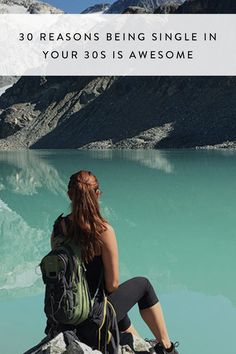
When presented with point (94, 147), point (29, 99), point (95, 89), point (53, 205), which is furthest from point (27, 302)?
point (29, 99)

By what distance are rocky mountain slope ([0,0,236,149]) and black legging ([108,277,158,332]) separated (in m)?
57.6

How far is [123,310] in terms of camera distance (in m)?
4.25

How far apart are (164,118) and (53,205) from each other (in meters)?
63.0

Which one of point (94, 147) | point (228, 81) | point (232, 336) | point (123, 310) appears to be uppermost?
point (228, 81)

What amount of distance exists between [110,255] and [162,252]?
20.8 ft

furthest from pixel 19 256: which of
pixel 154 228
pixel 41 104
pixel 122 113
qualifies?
pixel 41 104

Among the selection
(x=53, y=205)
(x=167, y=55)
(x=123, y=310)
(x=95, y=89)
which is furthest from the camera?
(x=95, y=89)

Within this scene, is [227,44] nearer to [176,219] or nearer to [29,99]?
[29,99]

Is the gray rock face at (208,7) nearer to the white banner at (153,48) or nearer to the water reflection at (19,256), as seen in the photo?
the white banner at (153,48)

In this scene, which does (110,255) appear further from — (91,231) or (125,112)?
(125,112)

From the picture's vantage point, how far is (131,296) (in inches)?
167

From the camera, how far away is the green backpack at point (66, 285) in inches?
145

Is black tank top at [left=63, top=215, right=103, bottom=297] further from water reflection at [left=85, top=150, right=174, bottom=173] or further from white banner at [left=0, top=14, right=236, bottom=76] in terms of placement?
white banner at [left=0, top=14, right=236, bottom=76]

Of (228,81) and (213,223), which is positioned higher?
(228,81)
